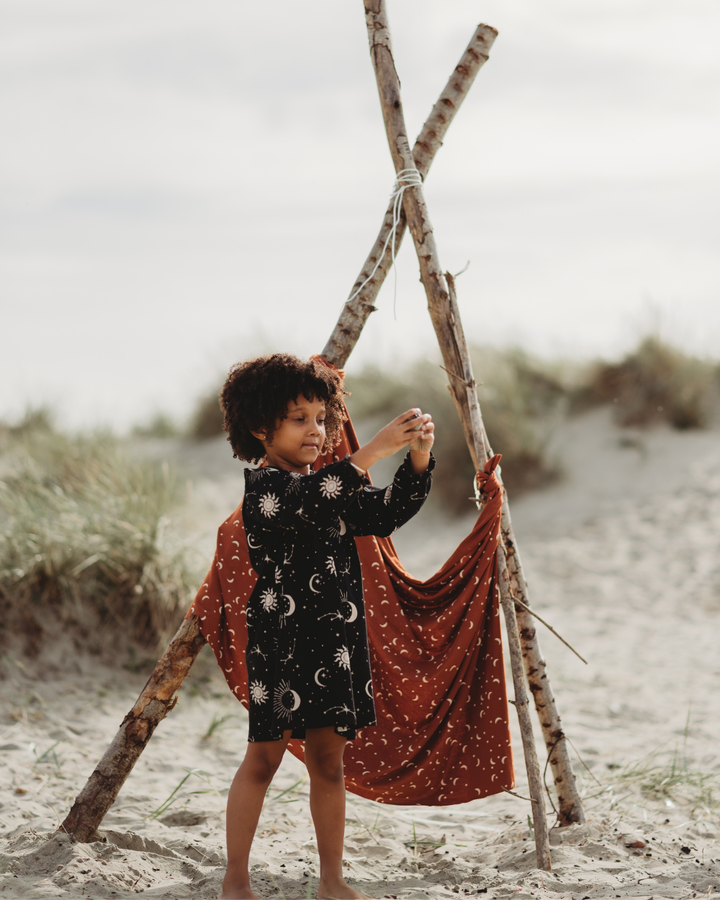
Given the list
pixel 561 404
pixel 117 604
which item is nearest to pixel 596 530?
pixel 561 404

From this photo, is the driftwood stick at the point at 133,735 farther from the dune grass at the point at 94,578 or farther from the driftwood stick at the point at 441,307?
the dune grass at the point at 94,578

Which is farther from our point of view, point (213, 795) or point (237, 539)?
point (213, 795)

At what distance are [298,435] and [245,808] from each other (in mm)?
1033

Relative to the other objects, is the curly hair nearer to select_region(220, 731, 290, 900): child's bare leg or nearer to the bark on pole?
the bark on pole

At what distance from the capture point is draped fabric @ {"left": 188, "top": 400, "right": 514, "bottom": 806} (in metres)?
2.96

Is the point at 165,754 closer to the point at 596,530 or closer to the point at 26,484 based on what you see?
the point at 26,484

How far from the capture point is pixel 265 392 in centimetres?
246

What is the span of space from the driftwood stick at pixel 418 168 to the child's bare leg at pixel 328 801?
1320 millimetres

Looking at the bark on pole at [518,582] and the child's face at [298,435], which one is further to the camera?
the bark on pole at [518,582]

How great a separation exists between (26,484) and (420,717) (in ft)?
13.6

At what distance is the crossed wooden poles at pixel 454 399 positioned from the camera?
307 centimetres

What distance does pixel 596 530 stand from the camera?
8.92 meters

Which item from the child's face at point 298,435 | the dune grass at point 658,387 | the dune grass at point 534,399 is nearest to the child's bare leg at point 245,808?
the child's face at point 298,435

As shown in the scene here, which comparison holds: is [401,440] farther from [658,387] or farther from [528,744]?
[658,387]
